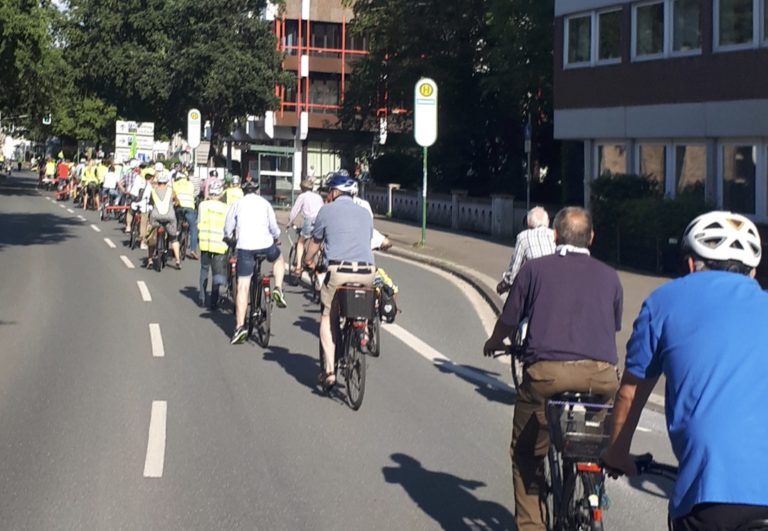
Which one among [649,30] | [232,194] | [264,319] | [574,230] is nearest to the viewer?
[574,230]

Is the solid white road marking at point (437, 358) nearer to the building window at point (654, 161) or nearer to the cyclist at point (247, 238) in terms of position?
the cyclist at point (247, 238)

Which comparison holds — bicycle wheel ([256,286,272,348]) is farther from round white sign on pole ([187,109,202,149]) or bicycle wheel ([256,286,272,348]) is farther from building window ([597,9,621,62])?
round white sign on pole ([187,109,202,149])

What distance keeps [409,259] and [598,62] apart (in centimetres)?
724

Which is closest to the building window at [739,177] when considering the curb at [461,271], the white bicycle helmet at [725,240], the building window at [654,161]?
the building window at [654,161]

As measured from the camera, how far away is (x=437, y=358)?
44.1 feet

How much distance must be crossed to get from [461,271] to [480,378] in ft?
35.7

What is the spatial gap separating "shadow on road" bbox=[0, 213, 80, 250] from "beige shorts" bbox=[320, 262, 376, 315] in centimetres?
1865

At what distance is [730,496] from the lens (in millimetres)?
3750

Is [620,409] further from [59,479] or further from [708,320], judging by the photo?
[59,479]

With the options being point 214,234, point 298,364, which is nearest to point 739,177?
point 214,234

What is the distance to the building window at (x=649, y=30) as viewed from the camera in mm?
27678

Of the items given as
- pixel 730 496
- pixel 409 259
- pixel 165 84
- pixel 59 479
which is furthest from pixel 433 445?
pixel 165 84

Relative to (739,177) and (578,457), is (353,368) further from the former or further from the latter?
(739,177)

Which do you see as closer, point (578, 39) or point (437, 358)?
point (437, 358)
